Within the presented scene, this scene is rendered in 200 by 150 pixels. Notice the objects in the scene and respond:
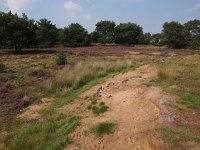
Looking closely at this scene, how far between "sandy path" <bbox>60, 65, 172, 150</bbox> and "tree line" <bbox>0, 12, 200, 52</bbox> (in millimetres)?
32593

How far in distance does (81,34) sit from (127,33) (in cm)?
1991

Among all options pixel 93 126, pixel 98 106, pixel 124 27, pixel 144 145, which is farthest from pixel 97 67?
pixel 124 27

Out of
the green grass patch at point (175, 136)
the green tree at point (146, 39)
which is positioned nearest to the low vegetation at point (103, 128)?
the green grass patch at point (175, 136)

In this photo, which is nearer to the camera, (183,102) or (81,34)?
(183,102)

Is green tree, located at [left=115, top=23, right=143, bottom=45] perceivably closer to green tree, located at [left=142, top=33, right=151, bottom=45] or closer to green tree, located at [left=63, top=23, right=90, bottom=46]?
green tree, located at [left=142, top=33, right=151, bottom=45]

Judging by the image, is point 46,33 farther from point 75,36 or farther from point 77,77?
point 77,77

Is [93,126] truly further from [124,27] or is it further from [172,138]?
[124,27]

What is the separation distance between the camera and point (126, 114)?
415 inches

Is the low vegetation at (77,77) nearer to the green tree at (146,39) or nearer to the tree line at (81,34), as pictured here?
the tree line at (81,34)

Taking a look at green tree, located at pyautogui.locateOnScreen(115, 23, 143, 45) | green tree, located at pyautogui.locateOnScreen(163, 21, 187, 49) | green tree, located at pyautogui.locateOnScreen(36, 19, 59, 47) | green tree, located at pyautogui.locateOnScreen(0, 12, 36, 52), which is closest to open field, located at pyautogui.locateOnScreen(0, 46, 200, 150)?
green tree, located at pyautogui.locateOnScreen(0, 12, 36, 52)

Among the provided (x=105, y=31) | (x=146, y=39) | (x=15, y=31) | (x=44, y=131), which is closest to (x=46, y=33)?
(x=15, y=31)

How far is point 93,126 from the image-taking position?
10062 millimetres

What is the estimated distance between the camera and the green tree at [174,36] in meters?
68.4

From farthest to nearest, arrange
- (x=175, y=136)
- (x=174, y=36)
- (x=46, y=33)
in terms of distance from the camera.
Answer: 1. (x=174, y=36)
2. (x=46, y=33)
3. (x=175, y=136)
